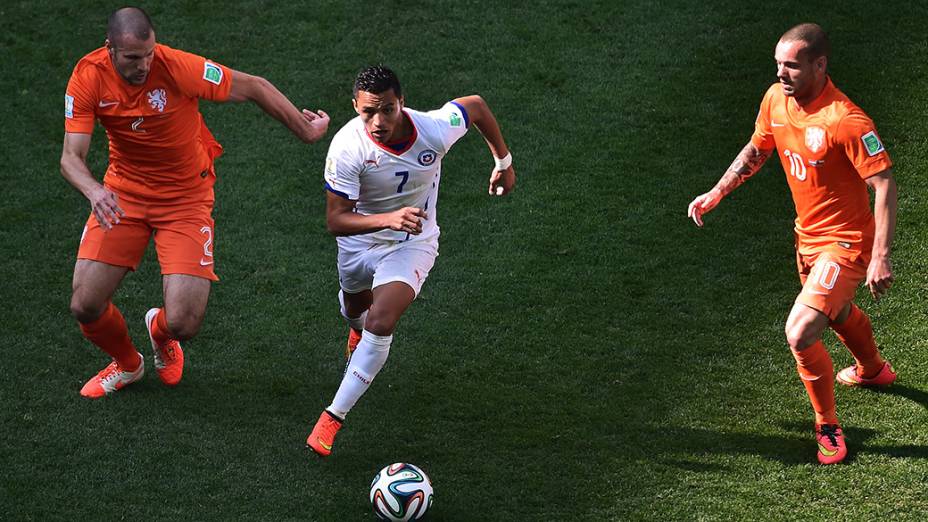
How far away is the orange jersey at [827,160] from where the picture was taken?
5.57m

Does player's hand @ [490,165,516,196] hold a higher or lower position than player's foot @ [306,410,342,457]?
higher

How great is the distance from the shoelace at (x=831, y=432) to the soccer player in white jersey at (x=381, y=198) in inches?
82.2

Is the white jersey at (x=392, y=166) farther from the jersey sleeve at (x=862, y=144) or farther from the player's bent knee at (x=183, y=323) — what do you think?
the jersey sleeve at (x=862, y=144)

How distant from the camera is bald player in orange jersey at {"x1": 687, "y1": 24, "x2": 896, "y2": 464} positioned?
555 cm

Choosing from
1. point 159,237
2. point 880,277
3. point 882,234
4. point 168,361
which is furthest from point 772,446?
point 159,237

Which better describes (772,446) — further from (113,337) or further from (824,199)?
(113,337)

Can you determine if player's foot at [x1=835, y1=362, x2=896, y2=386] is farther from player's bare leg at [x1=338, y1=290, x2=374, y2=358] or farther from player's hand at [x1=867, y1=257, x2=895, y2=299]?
player's bare leg at [x1=338, y1=290, x2=374, y2=358]

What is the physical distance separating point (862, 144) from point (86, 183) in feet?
12.0

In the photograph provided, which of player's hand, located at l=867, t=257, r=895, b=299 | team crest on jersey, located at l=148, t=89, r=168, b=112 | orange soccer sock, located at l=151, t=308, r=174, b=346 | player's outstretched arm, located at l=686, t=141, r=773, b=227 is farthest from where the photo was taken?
orange soccer sock, located at l=151, t=308, r=174, b=346

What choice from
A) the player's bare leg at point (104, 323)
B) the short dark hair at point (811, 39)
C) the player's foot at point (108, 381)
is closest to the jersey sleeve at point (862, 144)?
the short dark hair at point (811, 39)

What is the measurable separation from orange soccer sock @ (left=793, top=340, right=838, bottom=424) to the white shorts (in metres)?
1.94

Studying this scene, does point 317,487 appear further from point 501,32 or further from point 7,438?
point 501,32

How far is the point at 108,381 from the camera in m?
6.56

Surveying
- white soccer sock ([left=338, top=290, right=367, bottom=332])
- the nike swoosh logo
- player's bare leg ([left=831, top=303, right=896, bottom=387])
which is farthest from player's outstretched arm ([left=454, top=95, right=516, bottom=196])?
the nike swoosh logo
